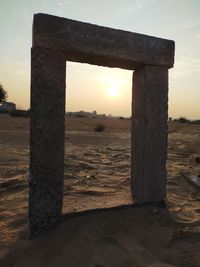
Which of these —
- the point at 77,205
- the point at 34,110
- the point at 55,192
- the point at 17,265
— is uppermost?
the point at 34,110

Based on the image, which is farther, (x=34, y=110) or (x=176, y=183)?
(x=176, y=183)

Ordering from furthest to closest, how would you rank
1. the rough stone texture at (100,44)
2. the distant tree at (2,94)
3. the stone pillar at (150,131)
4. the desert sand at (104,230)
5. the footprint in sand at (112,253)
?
the distant tree at (2,94), the stone pillar at (150,131), the rough stone texture at (100,44), the desert sand at (104,230), the footprint in sand at (112,253)

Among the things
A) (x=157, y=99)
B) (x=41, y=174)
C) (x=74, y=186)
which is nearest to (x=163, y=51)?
(x=157, y=99)

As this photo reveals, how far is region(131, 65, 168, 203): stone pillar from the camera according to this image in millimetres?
4500

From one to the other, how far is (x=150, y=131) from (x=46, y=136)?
151cm

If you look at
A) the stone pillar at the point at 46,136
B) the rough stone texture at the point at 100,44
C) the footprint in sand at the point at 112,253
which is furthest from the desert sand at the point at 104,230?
the rough stone texture at the point at 100,44

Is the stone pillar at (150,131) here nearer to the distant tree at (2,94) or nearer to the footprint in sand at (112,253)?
the footprint in sand at (112,253)

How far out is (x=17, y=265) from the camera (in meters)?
3.27

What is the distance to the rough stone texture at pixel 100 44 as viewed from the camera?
3.78 m

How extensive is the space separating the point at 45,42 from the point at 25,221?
2.33m

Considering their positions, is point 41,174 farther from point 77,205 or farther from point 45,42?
point 45,42

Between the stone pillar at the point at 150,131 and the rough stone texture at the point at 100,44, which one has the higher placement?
the rough stone texture at the point at 100,44

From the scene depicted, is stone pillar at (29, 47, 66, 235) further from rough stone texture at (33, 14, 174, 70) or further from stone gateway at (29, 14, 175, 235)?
rough stone texture at (33, 14, 174, 70)

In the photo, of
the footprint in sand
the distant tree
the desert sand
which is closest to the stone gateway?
the desert sand
